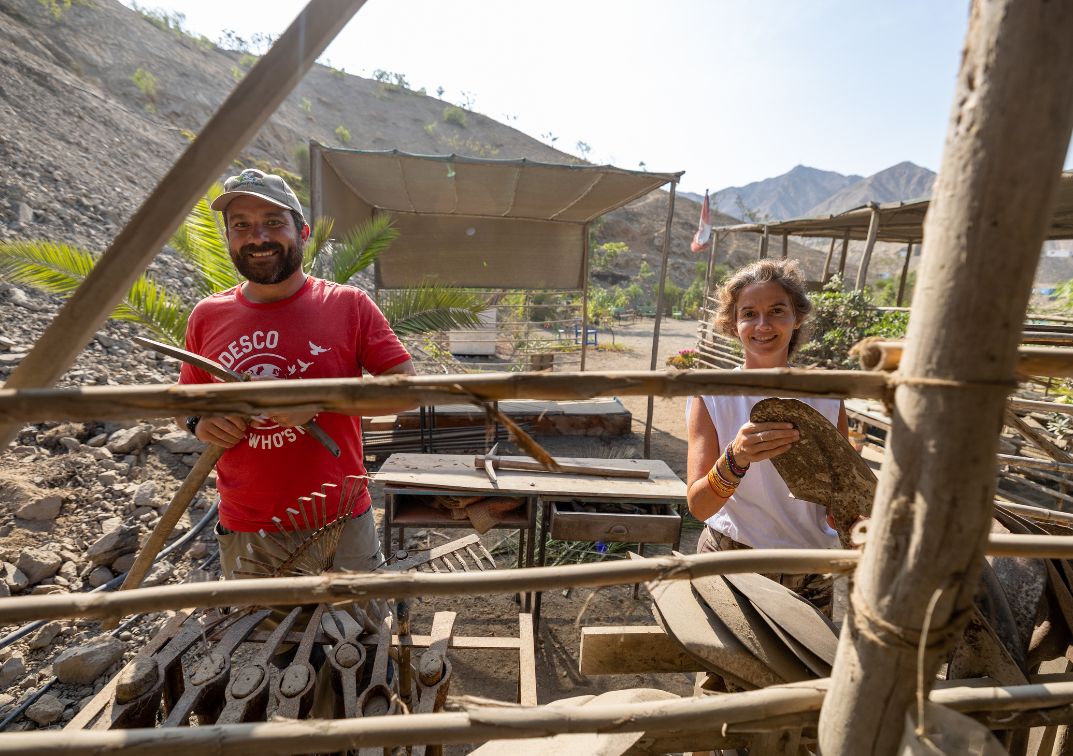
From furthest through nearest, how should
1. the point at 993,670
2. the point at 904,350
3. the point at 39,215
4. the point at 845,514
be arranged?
1. the point at 39,215
2. the point at 845,514
3. the point at 993,670
4. the point at 904,350

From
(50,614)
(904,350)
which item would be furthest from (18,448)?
(904,350)

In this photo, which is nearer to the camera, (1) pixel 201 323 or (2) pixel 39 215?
(1) pixel 201 323

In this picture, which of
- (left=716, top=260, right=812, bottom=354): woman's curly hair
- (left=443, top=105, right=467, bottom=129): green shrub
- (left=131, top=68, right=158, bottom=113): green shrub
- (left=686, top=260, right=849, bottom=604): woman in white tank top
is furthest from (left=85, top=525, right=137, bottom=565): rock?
(left=443, top=105, right=467, bottom=129): green shrub

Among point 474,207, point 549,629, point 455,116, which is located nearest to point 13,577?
point 549,629

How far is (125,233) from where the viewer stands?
2.64 feet

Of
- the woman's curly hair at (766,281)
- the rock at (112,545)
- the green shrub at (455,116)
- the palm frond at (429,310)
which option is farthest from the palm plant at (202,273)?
the green shrub at (455,116)

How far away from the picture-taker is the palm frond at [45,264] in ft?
12.3

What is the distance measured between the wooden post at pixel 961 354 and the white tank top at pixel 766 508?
819 millimetres

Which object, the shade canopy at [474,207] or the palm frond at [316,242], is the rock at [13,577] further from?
the shade canopy at [474,207]

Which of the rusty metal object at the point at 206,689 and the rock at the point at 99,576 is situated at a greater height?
the rusty metal object at the point at 206,689

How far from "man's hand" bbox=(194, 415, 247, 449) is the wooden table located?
1352 millimetres

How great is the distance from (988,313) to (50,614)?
57.2 inches

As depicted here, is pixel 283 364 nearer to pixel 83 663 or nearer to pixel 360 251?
pixel 83 663

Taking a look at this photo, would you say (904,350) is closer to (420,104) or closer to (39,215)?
(39,215)
